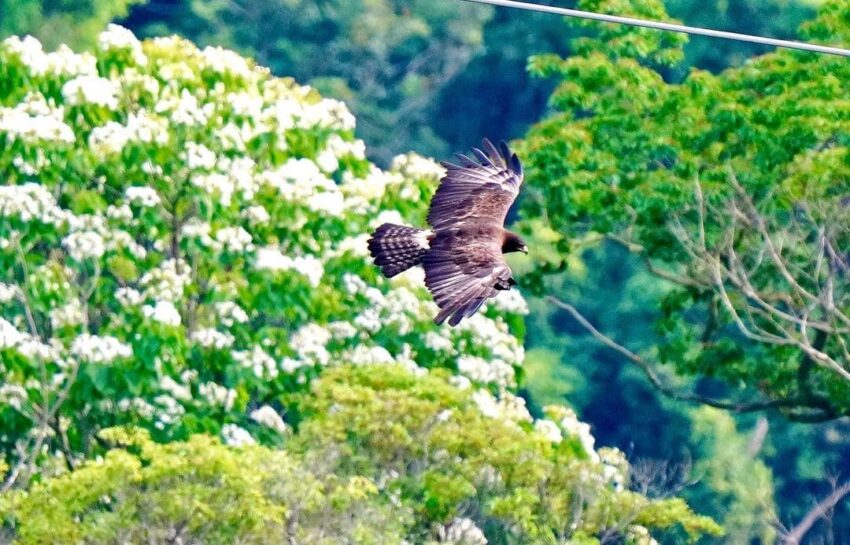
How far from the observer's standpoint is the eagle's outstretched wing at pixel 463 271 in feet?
41.2

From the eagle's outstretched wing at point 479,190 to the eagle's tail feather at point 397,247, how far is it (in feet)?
0.40

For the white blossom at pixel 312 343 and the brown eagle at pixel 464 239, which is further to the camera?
the white blossom at pixel 312 343

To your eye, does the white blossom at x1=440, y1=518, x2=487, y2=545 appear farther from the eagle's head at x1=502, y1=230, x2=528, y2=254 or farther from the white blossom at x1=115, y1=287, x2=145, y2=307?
the eagle's head at x1=502, y1=230, x2=528, y2=254

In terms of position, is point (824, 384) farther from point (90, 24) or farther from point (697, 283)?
point (90, 24)

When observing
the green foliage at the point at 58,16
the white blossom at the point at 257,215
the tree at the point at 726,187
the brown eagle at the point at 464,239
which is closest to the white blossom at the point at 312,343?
the white blossom at the point at 257,215

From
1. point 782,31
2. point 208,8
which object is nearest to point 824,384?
point 782,31

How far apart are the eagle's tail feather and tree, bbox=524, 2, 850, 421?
381 inches

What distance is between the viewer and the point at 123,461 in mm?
19156

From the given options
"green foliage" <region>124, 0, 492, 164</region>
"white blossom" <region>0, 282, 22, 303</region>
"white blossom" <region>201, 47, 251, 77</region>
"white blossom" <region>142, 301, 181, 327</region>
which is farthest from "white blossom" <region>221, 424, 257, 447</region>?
"green foliage" <region>124, 0, 492, 164</region>

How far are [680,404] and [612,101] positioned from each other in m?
21.4

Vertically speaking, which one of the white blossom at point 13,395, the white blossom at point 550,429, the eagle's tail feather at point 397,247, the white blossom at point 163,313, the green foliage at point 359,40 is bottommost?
the green foliage at point 359,40

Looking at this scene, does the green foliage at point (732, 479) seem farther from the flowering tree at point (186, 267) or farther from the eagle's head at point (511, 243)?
the eagle's head at point (511, 243)

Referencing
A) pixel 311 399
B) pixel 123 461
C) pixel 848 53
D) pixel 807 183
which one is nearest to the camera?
pixel 848 53

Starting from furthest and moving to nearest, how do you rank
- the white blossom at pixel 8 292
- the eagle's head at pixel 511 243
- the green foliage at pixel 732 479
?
the green foliage at pixel 732 479 → the white blossom at pixel 8 292 → the eagle's head at pixel 511 243
